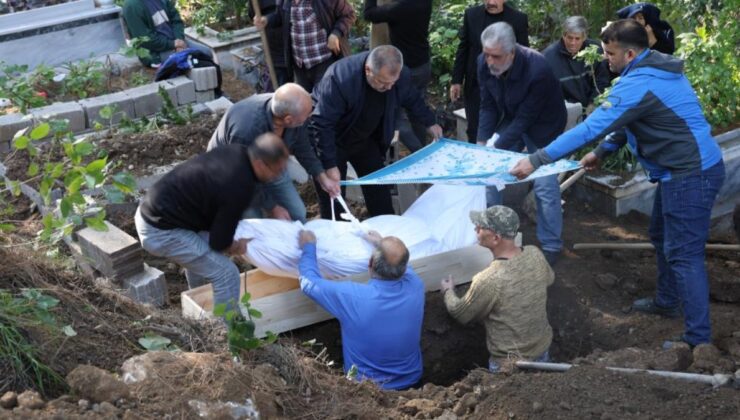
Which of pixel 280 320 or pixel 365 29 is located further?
pixel 365 29

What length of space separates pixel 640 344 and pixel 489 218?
144cm

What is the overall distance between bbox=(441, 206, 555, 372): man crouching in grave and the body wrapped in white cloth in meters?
0.72

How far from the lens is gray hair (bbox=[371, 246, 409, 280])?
16.7ft

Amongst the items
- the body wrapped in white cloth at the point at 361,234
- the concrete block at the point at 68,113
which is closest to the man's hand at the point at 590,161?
the body wrapped in white cloth at the point at 361,234

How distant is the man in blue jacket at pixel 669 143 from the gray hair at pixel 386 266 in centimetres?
111

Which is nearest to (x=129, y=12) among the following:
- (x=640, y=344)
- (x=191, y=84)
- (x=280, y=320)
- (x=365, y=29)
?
(x=191, y=84)

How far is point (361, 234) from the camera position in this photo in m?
5.83

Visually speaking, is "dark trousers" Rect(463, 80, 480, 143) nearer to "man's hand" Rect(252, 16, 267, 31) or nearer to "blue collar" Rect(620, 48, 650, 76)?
"man's hand" Rect(252, 16, 267, 31)

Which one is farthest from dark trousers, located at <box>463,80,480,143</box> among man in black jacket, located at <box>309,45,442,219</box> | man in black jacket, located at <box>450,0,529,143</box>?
man in black jacket, located at <box>309,45,442,219</box>

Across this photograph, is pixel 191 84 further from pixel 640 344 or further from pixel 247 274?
pixel 640 344

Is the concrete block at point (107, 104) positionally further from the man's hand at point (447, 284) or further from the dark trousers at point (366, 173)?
the man's hand at point (447, 284)

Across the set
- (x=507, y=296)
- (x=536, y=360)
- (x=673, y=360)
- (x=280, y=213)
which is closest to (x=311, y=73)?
(x=280, y=213)

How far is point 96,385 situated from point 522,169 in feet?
10.1

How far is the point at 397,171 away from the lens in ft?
21.3
